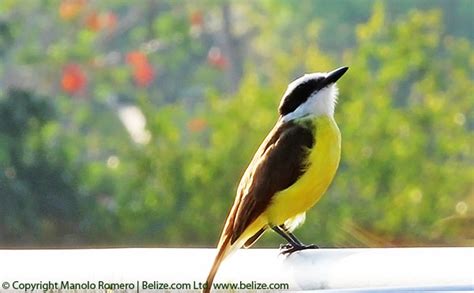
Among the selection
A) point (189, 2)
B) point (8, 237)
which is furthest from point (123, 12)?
point (8, 237)

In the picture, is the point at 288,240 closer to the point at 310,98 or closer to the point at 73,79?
the point at 310,98

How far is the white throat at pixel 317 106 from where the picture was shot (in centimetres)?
202

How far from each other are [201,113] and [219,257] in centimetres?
194

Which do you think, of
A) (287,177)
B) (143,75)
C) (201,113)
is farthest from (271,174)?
(143,75)

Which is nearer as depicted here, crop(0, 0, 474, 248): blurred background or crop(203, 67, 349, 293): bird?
crop(203, 67, 349, 293): bird

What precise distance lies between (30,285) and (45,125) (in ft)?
6.29

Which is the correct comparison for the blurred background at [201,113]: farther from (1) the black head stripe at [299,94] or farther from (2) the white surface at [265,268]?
(2) the white surface at [265,268]

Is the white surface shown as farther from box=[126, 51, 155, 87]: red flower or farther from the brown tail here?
box=[126, 51, 155, 87]: red flower

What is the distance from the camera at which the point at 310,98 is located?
2.03 meters

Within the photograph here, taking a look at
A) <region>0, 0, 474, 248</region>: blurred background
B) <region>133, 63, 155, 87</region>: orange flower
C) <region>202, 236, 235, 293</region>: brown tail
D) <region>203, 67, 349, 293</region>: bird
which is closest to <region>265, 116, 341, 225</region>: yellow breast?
<region>203, 67, 349, 293</region>: bird

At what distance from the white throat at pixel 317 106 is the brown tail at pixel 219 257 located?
Answer: 27 centimetres

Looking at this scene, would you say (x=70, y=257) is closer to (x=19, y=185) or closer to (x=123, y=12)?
(x=19, y=185)

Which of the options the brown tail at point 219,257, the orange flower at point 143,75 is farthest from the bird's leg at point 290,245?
the orange flower at point 143,75

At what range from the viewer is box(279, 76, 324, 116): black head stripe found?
2.03 m
